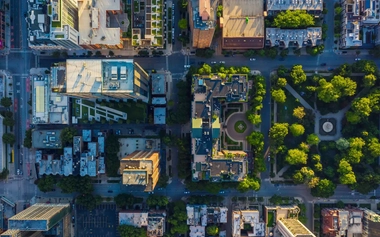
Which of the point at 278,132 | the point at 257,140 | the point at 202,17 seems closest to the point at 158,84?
the point at 202,17

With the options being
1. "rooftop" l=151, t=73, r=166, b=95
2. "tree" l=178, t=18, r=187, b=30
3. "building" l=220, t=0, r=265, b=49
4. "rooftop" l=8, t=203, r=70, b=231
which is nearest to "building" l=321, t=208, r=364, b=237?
"building" l=220, t=0, r=265, b=49

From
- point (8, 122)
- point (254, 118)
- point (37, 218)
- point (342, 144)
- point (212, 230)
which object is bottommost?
point (212, 230)

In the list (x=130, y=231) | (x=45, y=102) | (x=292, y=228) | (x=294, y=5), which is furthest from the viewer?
(x=45, y=102)

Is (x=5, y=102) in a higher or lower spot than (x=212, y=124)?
higher

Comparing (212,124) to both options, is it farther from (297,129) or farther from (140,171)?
(297,129)

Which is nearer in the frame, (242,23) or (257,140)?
(242,23)

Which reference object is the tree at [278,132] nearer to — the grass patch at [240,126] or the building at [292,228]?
the grass patch at [240,126]

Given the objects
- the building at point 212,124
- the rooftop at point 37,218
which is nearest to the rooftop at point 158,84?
the building at point 212,124
